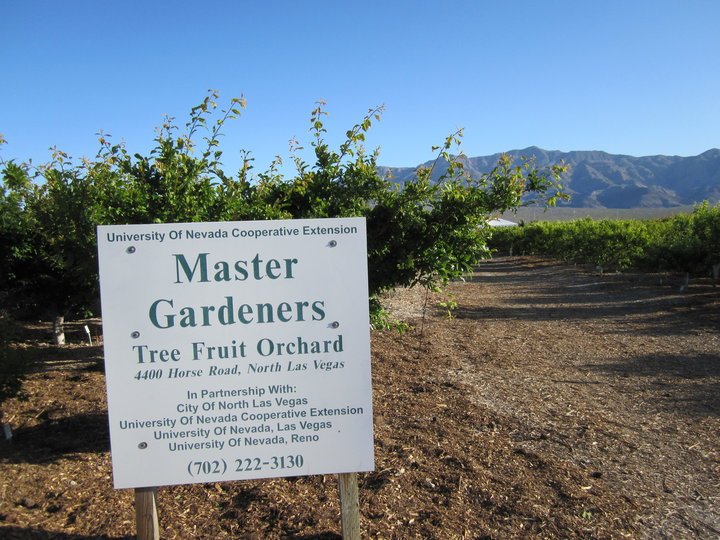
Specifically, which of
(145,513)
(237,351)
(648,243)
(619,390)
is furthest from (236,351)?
(648,243)

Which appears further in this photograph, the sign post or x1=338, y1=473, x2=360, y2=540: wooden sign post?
x1=338, y1=473, x2=360, y2=540: wooden sign post

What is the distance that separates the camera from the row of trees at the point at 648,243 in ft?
49.3

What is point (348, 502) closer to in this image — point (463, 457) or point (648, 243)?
point (463, 457)

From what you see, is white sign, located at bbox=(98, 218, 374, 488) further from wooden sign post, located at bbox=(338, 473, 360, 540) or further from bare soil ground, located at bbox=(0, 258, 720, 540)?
bare soil ground, located at bbox=(0, 258, 720, 540)

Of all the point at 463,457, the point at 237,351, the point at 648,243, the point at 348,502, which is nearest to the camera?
the point at 237,351

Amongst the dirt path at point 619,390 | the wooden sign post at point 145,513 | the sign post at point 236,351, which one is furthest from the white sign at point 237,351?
the dirt path at point 619,390

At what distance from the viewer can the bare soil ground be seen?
116 inches

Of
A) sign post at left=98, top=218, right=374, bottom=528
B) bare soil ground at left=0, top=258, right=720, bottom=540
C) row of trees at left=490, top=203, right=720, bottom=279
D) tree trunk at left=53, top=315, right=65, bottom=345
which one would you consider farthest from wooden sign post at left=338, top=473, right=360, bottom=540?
tree trunk at left=53, top=315, right=65, bottom=345

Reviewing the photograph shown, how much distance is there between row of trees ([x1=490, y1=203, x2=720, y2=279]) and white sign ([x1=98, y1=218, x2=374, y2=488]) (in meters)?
4.54

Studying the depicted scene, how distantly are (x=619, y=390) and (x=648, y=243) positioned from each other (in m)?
16.5

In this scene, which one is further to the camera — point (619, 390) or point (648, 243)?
point (648, 243)

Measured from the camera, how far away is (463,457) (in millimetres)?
3793

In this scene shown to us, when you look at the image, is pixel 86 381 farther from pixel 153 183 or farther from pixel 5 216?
pixel 5 216

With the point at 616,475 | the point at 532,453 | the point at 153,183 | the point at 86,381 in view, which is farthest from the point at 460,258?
the point at 86,381
